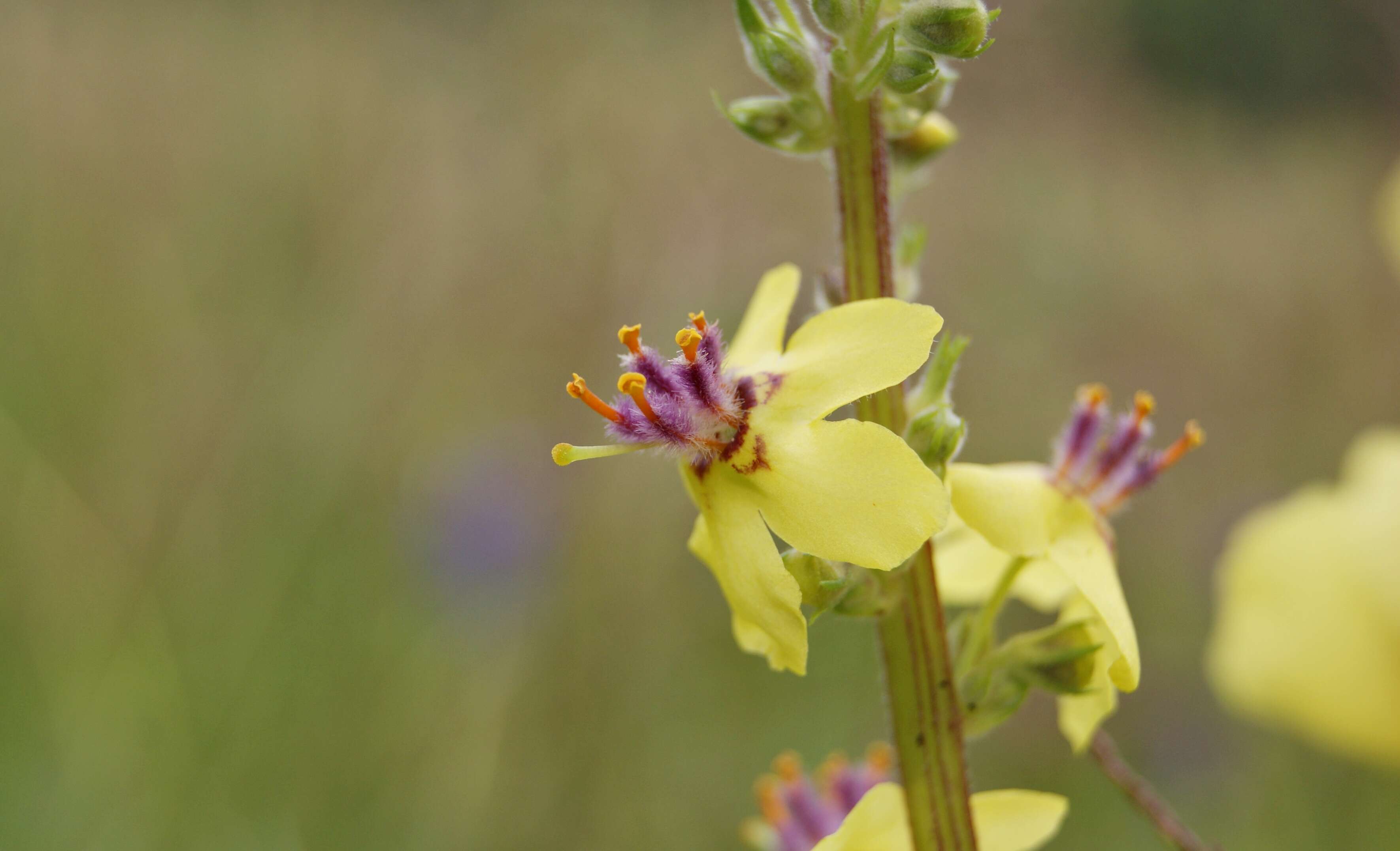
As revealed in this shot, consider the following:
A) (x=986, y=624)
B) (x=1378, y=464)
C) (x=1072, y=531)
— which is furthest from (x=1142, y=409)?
(x=1378, y=464)

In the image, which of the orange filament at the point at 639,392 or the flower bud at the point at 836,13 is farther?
the orange filament at the point at 639,392

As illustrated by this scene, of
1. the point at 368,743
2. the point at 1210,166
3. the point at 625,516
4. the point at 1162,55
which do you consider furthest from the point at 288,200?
the point at 1162,55

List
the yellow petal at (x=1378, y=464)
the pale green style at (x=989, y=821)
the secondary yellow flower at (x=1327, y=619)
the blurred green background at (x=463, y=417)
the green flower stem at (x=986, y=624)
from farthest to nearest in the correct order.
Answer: the blurred green background at (x=463, y=417), the yellow petal at (x=1378, y=464), the secondary yellow flower at (x=1327, y=619), the green flower stem at (x=986, y=624), the pale green style at (x=989, y=821)

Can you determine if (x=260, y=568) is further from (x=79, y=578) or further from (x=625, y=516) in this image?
(x=625, y=516)

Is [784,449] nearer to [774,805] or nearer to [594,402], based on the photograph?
[594,402]

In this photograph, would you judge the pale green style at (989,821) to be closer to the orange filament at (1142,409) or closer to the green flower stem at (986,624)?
the green flower stem at (986,624)

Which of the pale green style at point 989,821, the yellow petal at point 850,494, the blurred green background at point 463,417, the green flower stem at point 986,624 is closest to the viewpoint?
the yellow petal at point 850,494

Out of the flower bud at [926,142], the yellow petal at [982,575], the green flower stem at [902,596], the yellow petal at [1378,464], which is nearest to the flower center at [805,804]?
the yellow petal at [982,575]

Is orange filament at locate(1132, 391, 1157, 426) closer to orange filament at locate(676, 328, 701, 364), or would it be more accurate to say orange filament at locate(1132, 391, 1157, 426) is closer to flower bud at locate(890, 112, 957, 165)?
flower bud at locate(890, 112, 957, 165)
